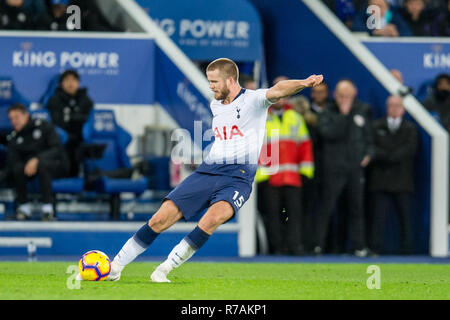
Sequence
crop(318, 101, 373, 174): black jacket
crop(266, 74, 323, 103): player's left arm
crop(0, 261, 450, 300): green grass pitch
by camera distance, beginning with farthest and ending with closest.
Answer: crop(318, 101, 373, 174): black jacket, crop(266, 74, 323, 103): player's left arm, crop(0, 261, 450, 300): green grass pitch

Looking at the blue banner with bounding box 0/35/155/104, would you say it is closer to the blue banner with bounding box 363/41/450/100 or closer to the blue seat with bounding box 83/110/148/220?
the blue seat with bounding box 83/110/148/220

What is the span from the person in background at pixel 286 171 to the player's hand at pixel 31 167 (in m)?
3.00

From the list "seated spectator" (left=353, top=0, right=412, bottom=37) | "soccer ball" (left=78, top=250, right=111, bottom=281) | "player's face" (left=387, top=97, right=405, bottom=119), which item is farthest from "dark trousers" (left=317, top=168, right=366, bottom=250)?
"soccer ball" (left=78, top=250, right=111, bottom=281)

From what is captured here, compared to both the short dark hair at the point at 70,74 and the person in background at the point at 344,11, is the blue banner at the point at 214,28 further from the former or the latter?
the short dark hair at the point at 70,74

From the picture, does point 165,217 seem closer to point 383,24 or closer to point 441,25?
point 383,24

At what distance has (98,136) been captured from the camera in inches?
566

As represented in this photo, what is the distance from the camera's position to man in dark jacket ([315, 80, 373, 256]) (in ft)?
47.4

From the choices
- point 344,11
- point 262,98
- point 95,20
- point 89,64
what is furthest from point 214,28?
Answer: point 262,98

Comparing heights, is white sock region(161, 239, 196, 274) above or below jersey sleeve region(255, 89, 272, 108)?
below

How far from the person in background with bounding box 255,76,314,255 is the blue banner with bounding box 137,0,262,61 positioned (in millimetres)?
2516

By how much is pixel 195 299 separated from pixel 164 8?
Result: 9517mm

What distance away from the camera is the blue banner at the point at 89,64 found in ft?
48.9
